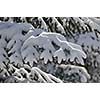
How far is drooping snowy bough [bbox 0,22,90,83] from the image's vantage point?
3.09 meters

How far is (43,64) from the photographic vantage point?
3.10 meters

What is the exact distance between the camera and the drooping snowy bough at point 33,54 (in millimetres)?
3088

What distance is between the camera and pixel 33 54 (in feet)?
10.2

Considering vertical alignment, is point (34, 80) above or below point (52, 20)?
below
